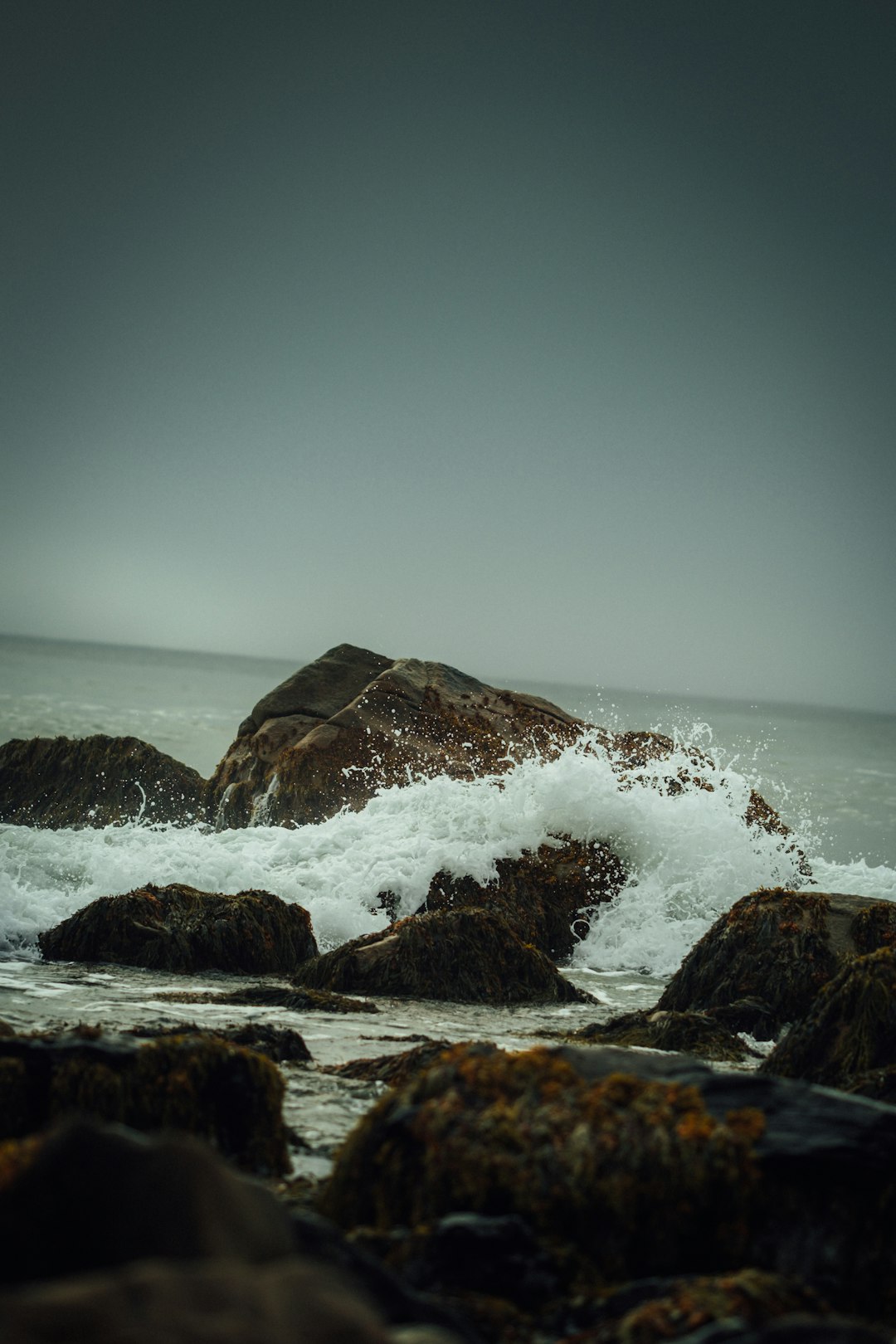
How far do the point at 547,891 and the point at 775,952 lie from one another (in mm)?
3287

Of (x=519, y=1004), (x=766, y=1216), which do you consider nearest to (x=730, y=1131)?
(x=766, y=1216)

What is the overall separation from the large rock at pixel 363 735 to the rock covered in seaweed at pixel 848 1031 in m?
8.39

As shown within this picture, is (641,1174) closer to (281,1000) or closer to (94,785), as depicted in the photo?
(281,1000)

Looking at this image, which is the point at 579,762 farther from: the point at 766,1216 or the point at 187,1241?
the point at 187,1241

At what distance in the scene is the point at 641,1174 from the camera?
264cm

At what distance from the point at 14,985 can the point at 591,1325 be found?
19.5ft

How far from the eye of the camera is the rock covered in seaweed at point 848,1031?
5.24m

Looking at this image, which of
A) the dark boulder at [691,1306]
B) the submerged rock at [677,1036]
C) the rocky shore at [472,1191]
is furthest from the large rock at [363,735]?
the dark boulder at [691,1306]

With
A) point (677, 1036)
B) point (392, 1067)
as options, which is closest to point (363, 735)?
point (677, 1036)

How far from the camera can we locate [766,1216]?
8.70 feet

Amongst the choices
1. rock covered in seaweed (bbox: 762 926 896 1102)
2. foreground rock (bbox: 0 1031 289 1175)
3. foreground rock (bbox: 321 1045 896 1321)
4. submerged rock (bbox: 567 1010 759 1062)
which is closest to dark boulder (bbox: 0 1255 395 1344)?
foreground rock (bbox: 321 1045 896 1321)

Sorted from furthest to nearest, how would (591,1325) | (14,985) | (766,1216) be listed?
(14,985) < (766,1216) < (591,1325)

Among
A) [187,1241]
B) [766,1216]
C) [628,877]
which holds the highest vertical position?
[187,1241]

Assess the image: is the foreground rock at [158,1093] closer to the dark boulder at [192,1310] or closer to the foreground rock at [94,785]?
the dark boulder at [192,1310]
